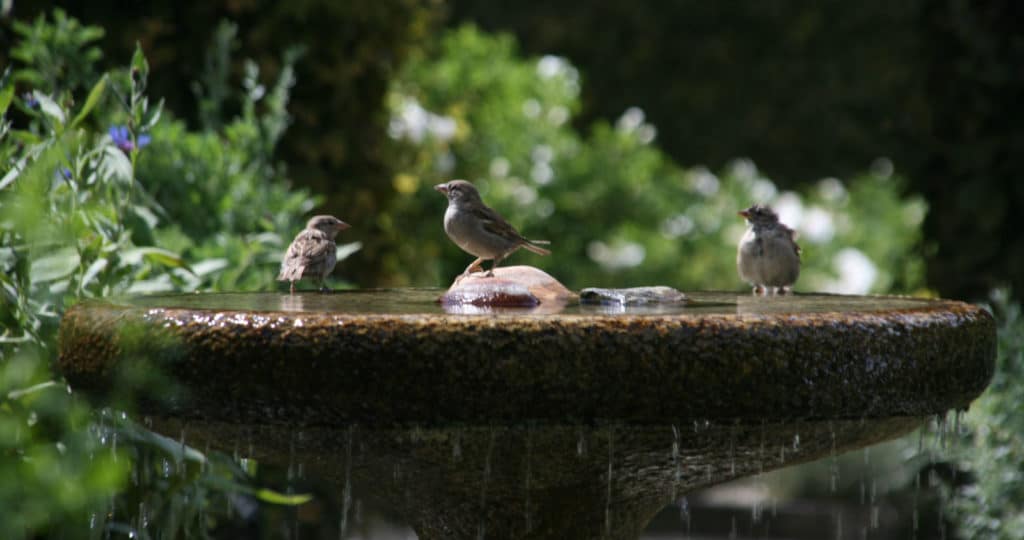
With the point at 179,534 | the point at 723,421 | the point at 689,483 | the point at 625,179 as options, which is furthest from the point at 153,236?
the point at 625,179

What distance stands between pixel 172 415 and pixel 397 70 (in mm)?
4849

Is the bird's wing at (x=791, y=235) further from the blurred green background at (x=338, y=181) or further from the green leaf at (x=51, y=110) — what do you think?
the green leaf at (x=51, y=110)

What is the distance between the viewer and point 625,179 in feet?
36.1

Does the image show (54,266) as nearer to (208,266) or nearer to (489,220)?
(208,266)

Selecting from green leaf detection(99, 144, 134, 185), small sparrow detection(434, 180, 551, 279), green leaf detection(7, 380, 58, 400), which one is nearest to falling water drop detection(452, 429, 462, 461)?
small sparrow detection(434, 180, 551, 279)

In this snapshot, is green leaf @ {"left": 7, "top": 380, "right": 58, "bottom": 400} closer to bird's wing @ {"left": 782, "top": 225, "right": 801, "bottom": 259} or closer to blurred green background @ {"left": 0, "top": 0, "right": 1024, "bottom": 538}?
blurred green background @ {"left": 0, "top": 0, "right": 1024, "bottom": 538}

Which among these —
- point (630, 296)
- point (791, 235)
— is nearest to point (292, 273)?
point (630, 296)

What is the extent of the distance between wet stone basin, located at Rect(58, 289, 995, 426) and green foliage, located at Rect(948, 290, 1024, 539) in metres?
2.15

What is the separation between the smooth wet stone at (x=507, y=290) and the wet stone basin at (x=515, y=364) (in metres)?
0.45

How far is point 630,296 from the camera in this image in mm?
3479

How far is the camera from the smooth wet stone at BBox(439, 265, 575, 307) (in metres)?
3.31

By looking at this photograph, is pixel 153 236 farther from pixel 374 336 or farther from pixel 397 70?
pixel 397 70

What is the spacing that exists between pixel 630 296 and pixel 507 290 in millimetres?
351

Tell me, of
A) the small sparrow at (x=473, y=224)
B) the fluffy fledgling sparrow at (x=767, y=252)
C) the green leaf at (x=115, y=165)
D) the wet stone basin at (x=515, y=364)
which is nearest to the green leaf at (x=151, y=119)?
the green leaf at (x=115, y=165)
